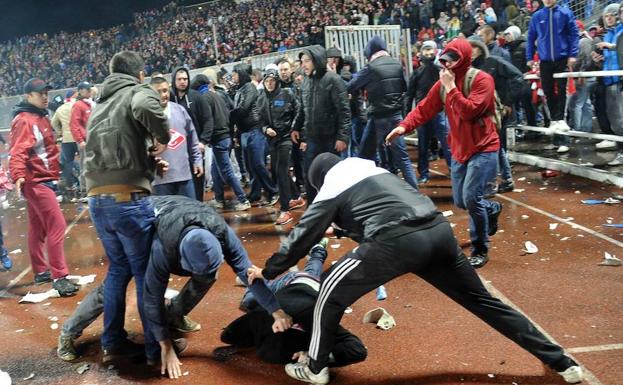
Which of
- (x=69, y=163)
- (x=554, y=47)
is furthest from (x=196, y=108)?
(x=69, y=163)

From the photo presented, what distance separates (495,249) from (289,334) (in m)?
2.80

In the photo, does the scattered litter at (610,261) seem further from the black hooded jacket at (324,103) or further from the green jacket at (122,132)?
the green jacket at (122,132)

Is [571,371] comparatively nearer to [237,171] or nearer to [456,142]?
[456,142]

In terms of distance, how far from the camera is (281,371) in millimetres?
3797

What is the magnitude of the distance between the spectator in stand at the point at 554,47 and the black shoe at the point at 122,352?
720 centimetres

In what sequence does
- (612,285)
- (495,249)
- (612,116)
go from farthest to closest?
(612,116) < (495,249) < (612,285)

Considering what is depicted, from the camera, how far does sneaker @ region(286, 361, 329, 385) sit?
3.50 m

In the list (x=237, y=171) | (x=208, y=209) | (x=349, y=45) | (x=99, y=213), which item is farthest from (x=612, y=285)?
(x=349, y=45)

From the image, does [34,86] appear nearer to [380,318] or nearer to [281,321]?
[281,321]

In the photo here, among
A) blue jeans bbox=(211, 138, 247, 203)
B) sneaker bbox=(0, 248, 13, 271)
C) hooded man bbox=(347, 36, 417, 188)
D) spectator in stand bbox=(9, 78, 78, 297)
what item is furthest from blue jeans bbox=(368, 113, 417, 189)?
sneaker bbox=(0, 248, 13, 271)

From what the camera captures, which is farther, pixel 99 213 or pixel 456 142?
pixel 456 142

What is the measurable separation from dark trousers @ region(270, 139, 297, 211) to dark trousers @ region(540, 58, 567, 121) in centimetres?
428

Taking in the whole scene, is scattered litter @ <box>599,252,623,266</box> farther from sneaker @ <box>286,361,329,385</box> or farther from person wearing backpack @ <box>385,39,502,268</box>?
sneaker @ <box>286,361,329,385</box>

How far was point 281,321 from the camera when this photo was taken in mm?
3602
